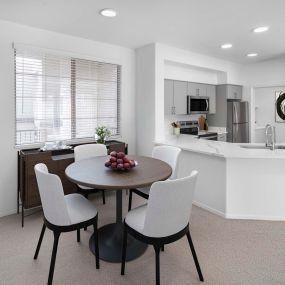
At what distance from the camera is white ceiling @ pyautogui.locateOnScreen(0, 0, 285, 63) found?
250 centimetres

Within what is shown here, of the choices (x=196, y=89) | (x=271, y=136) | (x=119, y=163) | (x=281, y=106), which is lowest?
(x=119, y=163)

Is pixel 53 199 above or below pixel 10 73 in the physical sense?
below

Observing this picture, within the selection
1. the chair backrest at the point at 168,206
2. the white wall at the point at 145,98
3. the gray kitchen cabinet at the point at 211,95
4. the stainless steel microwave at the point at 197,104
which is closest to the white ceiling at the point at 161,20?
the white wall at the point at 145,98

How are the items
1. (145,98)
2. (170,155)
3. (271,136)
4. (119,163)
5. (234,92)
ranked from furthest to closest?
(234,92) → (145,98) → (271,136) → (170,155) → (119,163)

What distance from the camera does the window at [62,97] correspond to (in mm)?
3205

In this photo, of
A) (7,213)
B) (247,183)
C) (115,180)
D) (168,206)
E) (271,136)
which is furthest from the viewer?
(271,136)

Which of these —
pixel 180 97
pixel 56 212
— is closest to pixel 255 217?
pixel 56 212

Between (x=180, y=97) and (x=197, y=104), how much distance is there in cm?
53

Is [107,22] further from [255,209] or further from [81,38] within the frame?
[255,209]

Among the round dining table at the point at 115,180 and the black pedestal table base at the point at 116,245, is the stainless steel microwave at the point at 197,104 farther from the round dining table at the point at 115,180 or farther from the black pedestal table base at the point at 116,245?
the black pedestal table base at the point at 116,245

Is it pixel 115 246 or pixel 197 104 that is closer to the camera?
pixel 115 246

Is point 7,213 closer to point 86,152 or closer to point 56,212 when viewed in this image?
point 86,152

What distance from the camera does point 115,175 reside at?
6.86 ft

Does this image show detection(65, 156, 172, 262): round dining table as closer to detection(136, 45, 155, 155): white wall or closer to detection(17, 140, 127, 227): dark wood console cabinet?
detection(17, 140, 127, 227): dark wood console cabinet
